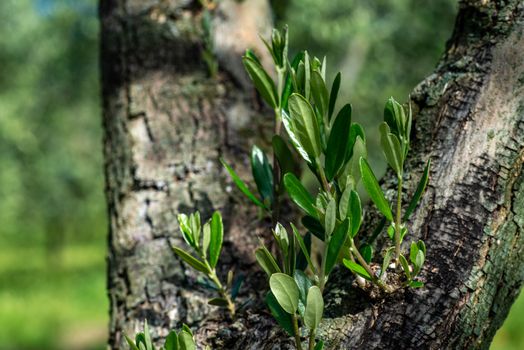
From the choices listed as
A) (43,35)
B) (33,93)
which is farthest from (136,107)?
(33,93)

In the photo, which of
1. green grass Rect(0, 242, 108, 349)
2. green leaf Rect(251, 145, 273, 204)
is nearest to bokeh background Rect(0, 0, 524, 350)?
green grass Rect(0, 242, 108, 349)

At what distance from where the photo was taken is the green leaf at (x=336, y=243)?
0.85 meters

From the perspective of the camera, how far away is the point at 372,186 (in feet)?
3.04

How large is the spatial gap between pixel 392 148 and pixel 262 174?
36 centimetres

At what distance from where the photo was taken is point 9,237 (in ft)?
68.0

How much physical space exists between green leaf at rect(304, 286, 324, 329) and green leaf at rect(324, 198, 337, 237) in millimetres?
81

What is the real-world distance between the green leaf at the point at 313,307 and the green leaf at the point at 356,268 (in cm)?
7

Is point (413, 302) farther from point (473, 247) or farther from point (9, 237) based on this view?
point (9, 237)

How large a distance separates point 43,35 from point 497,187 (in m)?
11.4

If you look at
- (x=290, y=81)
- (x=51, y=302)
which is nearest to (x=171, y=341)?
(x=290, y=81)

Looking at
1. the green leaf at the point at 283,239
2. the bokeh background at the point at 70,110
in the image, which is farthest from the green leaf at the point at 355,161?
the bokeh background at the point at 70,110

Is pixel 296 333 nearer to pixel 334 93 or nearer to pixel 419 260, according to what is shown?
pixel 419 260

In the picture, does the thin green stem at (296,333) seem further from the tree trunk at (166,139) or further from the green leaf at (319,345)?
the tree trunk at (166,139)

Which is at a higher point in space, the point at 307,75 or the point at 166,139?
the point at 166,139
